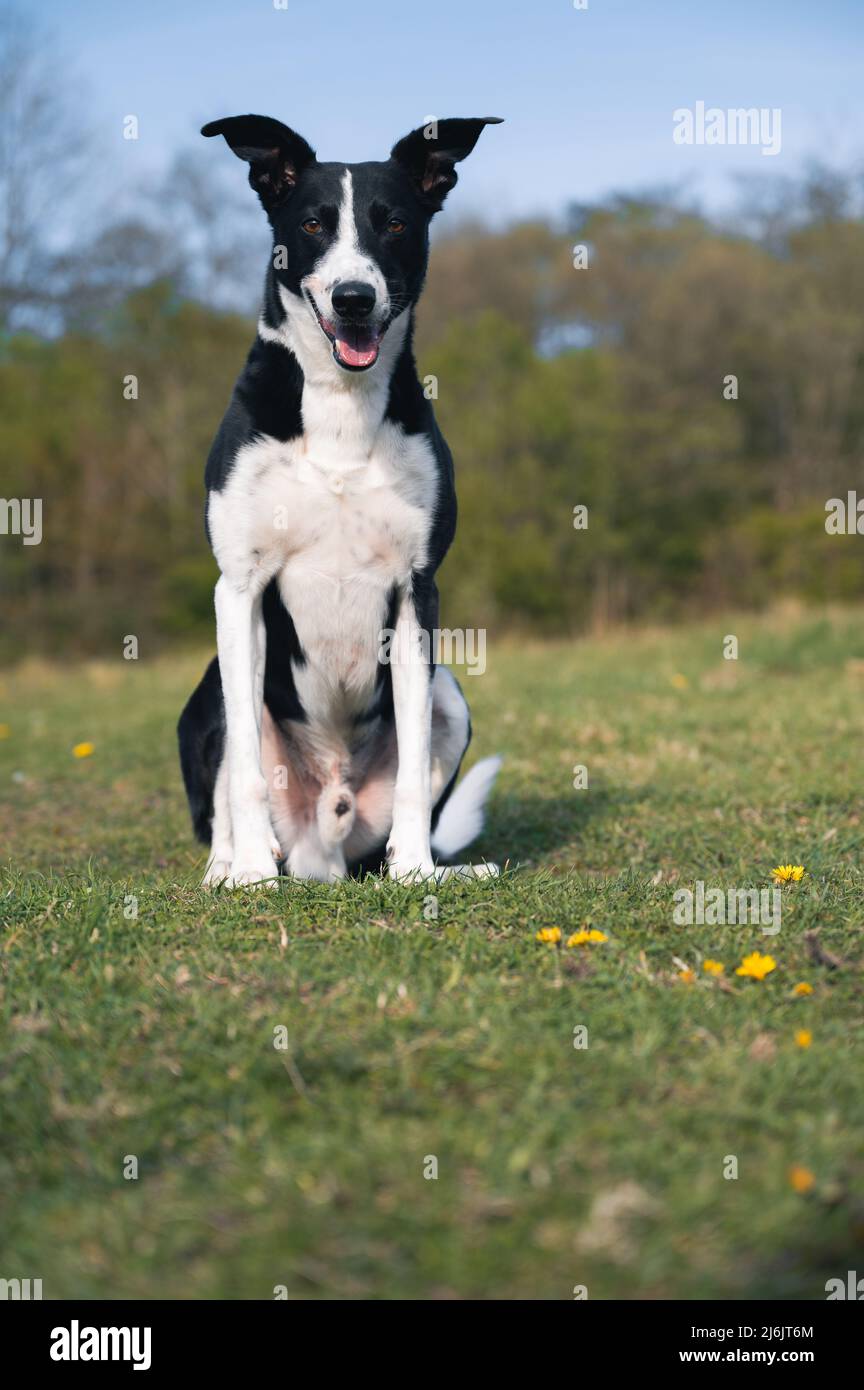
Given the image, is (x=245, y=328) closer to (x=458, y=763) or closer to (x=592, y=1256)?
(x=458, y=763)

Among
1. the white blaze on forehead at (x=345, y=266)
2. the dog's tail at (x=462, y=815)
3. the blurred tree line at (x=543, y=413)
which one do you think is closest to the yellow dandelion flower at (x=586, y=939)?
the dog's tail at (x=462, y=815)

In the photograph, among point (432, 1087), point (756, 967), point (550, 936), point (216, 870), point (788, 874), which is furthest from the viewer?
point (216, 870)

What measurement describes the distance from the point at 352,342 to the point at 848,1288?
281 cm

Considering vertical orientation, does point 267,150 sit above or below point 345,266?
above

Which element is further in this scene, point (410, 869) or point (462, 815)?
point (462, 815)

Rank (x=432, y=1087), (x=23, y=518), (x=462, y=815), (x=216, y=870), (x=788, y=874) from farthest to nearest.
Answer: (x=23, y=518) → (x=462, y=815) → (x=216, y=870) → (x=788, y=874) → (x=432, y=1087)

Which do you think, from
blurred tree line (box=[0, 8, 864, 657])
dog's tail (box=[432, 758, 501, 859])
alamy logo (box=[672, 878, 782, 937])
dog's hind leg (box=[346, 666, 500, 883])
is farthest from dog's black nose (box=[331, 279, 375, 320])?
blurred tree line (box=[0, 8, 864, 657])

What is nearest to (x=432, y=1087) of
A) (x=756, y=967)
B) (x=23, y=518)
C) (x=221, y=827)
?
(x=756, y=967)

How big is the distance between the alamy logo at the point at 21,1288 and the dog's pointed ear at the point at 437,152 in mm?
3264

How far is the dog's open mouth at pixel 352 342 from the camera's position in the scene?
3750 mm

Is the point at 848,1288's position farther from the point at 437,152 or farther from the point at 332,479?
the point at 437,152

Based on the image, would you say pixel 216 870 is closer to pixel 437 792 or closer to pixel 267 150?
pixel 437 792
